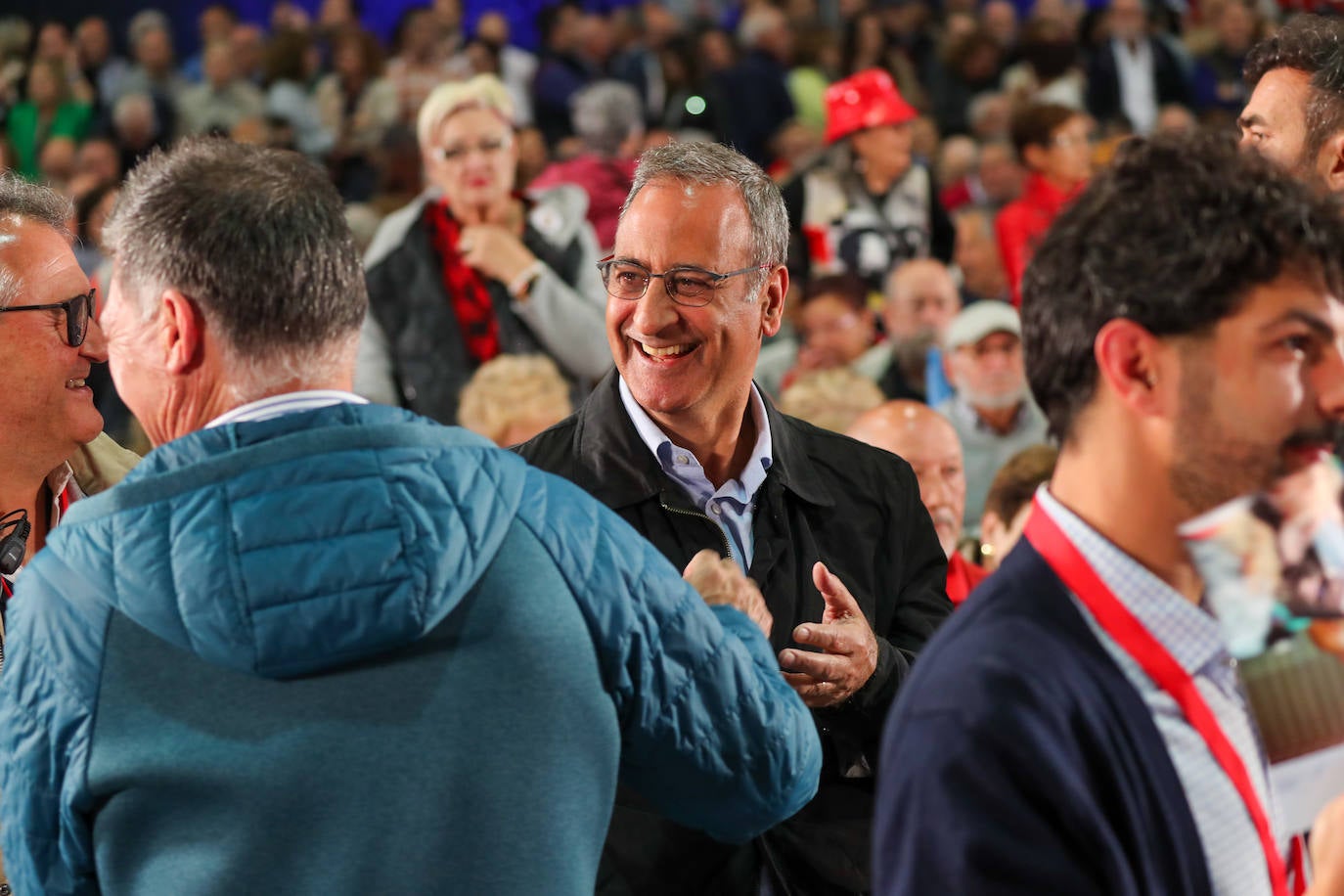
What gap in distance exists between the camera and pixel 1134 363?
5.14 feet

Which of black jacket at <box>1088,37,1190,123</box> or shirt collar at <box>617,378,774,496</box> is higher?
black jacket at <box>1088,37,1190,123</box>

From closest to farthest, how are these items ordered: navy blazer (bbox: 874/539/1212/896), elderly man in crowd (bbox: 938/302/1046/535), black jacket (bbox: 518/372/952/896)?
1. navy blazer (bbox: 874/539/1212/896)
2. black jacket (bbox: 518/372/952/896)
3. elderly man in crowd (bbox: 938/302/1046/535)

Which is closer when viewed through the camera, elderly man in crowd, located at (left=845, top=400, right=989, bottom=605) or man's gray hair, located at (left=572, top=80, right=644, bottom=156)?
elderly man in crowd, located at (left=845, top=400, right=989, bottom=605)

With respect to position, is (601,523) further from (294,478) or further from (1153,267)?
(1153,267)

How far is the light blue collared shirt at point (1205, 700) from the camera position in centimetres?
147

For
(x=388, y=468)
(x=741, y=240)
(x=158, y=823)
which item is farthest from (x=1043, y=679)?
(x=741, y=240)

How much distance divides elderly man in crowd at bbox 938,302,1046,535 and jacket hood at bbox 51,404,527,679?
3974 mm

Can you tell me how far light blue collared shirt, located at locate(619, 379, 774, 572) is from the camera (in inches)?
104

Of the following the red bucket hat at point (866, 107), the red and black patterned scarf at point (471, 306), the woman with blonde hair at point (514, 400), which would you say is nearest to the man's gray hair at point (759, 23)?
the red bucket hat at point (866, 107)

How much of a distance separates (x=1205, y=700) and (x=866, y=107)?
6.20 meters

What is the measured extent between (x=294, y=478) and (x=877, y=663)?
1.08m

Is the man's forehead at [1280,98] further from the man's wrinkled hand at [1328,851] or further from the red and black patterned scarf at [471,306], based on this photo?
the red and black patterned scarf at [471,306]

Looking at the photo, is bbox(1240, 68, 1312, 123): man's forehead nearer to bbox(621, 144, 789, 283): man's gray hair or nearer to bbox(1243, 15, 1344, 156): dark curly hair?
bbox(1243, 15, 1344, 156): dark curly hair

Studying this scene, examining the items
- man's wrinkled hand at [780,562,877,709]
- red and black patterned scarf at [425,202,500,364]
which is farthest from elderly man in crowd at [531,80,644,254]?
man's wrinkled hand at [780,562,877,709]
